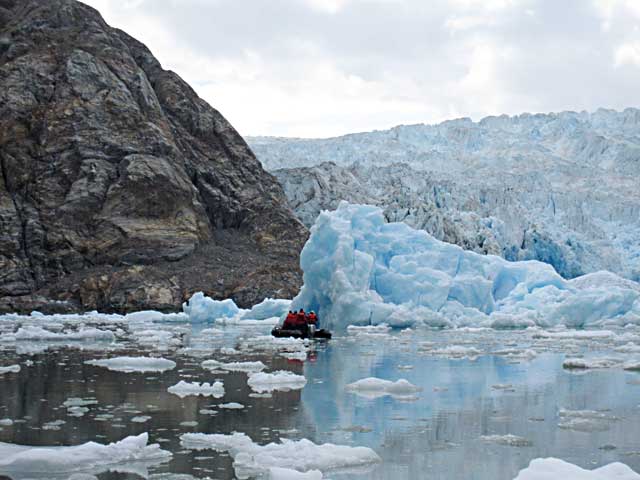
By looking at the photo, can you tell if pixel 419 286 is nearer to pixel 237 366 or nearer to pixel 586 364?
pixel 586 364

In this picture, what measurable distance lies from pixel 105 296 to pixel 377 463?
43741 millimetres

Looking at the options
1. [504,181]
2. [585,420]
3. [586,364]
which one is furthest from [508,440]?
[504,181]

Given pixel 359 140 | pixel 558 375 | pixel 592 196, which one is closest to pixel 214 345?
pixel 558 375

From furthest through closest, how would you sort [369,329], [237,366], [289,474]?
[369,329] → [237,366] → [289,474]

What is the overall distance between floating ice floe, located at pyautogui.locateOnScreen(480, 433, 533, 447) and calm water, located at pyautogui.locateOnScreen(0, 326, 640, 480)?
8 centimetres

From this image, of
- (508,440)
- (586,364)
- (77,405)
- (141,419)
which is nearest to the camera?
(508,440)

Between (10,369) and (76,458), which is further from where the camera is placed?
(10,369)

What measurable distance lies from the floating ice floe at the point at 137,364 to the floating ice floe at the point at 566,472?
9737mm

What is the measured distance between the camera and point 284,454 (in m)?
7.18

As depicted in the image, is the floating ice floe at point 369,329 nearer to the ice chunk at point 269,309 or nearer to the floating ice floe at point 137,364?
the ice chunk at point 269,309

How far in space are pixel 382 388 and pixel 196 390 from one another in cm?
282

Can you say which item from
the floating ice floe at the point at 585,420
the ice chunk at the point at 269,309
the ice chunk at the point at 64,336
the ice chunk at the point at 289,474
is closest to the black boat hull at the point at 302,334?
the ice chunk at the point at 64,336

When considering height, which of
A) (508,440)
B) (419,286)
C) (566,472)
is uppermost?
(419,286)

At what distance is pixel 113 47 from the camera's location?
63.3 meters
